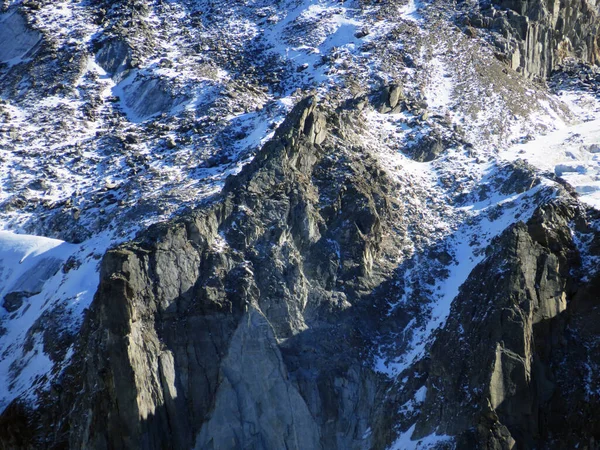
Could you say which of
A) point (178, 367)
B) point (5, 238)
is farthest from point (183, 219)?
point (5, 238)

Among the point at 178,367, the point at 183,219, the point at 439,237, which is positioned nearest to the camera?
the point at 178,367

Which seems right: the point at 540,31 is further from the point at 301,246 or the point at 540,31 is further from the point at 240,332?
the point at 240,332

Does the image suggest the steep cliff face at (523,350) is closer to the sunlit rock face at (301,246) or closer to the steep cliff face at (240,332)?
the sunlit rock face at (301,246)

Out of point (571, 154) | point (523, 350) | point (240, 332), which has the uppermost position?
point (523, 350)

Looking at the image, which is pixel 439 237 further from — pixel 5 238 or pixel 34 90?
pixel 34 90

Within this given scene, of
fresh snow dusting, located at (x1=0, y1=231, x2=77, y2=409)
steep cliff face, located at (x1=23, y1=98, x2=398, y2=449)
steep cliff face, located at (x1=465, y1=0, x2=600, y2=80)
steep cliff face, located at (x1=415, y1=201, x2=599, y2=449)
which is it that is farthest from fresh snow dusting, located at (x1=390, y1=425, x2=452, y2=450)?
steep cliff face, located at (x1=465, y1=0, x2=600, y2=80)

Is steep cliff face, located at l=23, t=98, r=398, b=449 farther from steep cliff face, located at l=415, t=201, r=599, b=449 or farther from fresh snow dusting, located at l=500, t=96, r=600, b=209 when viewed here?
fresh snow dusting, located at l=500, t=96, r=600, b=209

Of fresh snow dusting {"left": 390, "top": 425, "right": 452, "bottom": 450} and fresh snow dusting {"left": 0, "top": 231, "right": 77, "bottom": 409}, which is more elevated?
fresh snow dusting {"left": 0, "top": 231, "right": 77, "bottom": 409}

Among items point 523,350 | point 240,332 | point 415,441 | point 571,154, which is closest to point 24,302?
point 240,332
